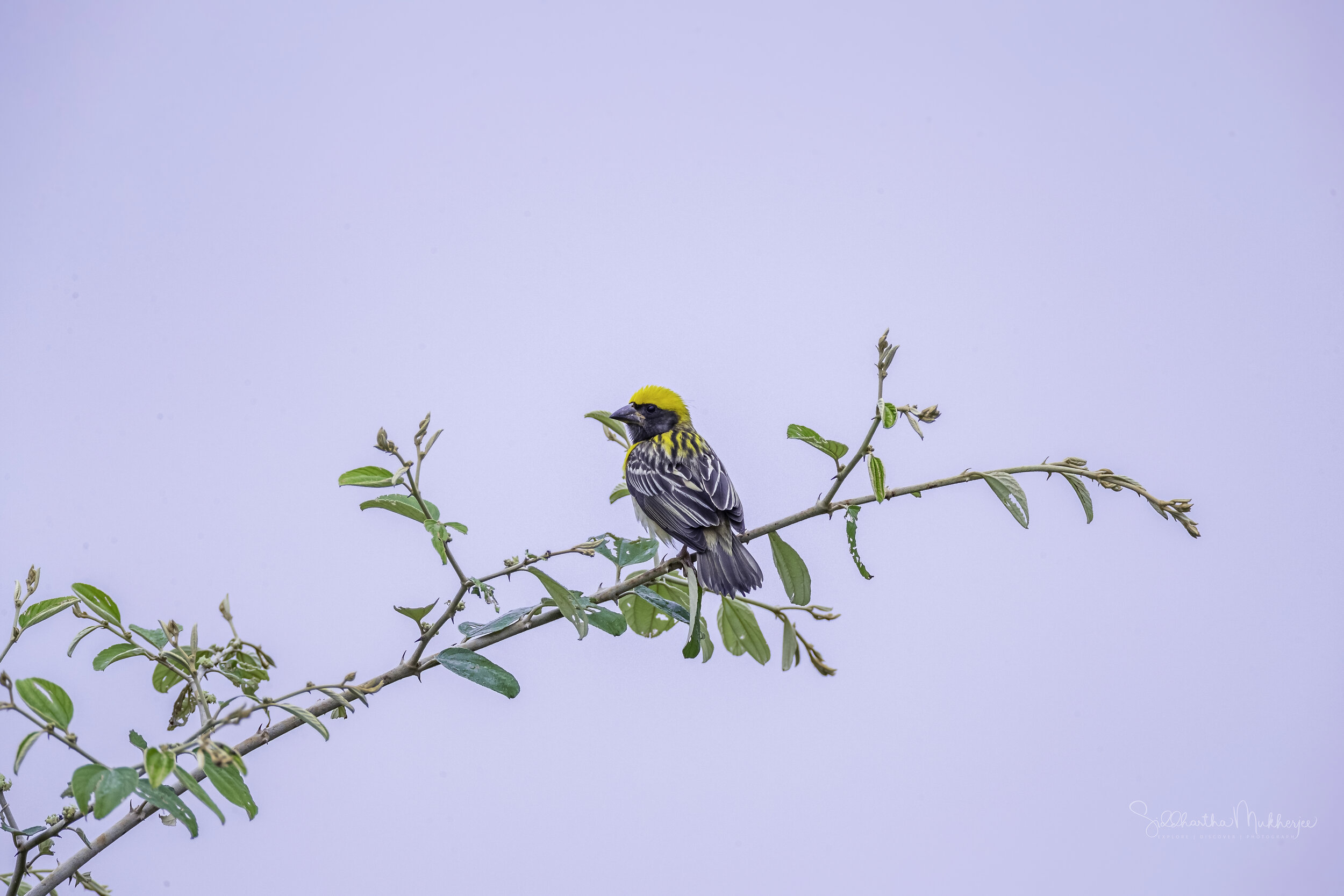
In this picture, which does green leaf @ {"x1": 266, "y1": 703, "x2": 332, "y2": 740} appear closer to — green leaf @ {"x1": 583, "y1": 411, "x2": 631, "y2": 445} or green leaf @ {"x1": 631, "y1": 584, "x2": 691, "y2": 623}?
green leaf @ {"x1": 631, "y1": 584, "x2": 691, "y2": 623}

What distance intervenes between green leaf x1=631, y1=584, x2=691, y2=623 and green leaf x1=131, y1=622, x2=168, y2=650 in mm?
744

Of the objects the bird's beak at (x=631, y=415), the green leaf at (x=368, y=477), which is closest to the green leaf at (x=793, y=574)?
the green leaf at (x=368, y=477)

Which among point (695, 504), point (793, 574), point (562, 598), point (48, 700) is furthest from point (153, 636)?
point (695, 504)

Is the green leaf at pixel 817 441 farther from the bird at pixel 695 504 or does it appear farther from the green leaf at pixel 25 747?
the green leaf at pixel 25 747

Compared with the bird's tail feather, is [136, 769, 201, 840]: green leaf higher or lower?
lower

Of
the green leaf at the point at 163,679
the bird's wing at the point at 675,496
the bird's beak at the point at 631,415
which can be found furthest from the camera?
the bird's beak at the point at 631,415

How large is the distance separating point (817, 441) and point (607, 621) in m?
0.46

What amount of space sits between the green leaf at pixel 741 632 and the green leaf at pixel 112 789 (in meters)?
0.91

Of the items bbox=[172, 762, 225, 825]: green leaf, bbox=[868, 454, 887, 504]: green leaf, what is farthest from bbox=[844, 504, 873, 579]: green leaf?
bbox=[172, 762, 225, 825]: green leaf

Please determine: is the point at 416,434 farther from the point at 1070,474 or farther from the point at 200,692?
the point at 1070,474

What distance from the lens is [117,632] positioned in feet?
4.65

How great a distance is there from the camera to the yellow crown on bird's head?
3.33 meters

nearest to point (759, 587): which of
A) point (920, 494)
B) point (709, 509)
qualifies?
point (709, 509)

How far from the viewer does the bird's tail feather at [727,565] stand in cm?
205
